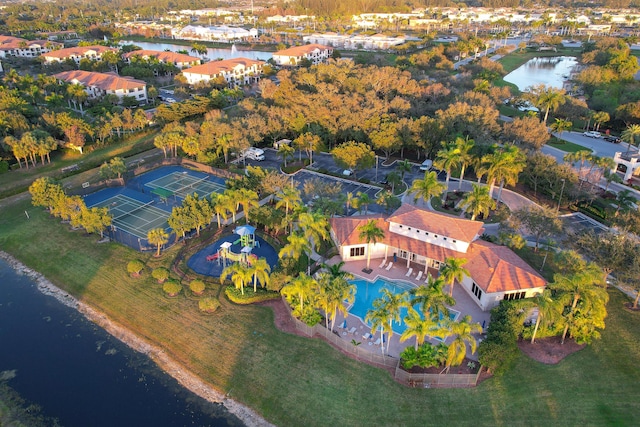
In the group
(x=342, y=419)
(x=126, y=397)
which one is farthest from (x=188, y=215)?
(x=342, y=419)

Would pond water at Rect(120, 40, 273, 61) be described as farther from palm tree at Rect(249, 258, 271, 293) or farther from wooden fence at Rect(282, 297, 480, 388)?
wooden fence at Rect(282, 297, 480, 388)

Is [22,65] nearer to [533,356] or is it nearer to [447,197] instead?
[447,197]

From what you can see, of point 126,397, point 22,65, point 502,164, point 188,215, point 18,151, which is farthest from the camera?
point 22,65

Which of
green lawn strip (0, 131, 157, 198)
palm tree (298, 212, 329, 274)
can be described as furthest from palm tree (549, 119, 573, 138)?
green lawn strip (0, 131, 157, 198)

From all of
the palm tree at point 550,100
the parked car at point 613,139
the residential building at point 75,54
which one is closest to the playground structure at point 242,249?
the palm tree at point 550,100

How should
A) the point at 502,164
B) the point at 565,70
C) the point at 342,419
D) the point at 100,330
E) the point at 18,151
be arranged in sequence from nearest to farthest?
the point at 342,419
the point at 100,330
the point at 502,164
the point at 18,151
the point at 565,70

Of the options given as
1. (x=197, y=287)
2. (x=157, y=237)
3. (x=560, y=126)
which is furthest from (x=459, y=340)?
(x=560, y=126)

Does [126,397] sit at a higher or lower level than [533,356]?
lower

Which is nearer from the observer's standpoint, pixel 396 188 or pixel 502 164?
pixel 502 164
